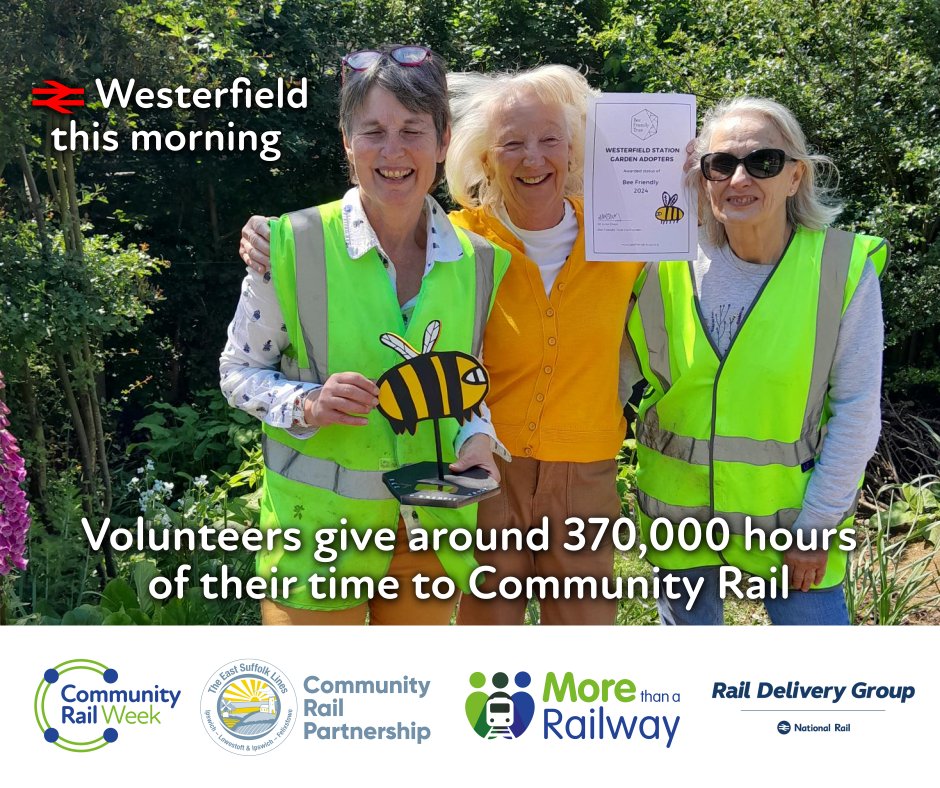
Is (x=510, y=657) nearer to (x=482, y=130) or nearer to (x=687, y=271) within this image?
(x=687, y=271)

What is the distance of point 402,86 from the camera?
7.75 ft

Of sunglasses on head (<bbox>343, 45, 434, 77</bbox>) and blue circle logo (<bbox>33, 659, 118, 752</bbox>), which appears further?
blue circle logo (<bbox>33, 659, 118, 752</bbox>)

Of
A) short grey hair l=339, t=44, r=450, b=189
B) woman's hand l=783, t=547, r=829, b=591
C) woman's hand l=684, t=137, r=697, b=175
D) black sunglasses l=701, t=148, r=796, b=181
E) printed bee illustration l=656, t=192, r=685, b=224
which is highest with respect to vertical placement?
short grey hair l=339, t=44, r=450, b=189

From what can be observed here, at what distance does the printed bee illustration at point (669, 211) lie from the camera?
2.72 meters

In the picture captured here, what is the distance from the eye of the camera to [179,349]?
621 cm

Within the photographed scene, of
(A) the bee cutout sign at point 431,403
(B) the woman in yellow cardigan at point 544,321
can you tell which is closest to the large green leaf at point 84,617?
(B) the woman in yellow cardigan at point 544,321

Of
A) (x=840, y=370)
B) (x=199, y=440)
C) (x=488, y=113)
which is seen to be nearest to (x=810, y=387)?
(x=840, y=370)

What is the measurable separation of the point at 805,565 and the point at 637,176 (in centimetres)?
115

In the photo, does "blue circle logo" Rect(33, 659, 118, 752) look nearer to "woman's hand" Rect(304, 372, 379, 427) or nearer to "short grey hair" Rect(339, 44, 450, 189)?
"woman's hand" Rect(304, 372, 379, 427)

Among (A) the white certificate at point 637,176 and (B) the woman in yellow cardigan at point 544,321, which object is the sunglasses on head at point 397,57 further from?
(A) the white certificate at point 637,176

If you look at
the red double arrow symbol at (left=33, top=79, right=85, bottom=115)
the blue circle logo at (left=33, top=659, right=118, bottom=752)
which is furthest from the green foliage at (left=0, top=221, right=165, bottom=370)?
the blue circle logo at (left=33, top=659, right=118, bottom=752)

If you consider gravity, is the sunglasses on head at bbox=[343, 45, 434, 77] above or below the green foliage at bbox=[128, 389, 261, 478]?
above

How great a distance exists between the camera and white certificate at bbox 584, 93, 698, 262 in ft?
8.92

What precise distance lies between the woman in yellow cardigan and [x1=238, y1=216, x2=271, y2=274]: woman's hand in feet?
2.10
